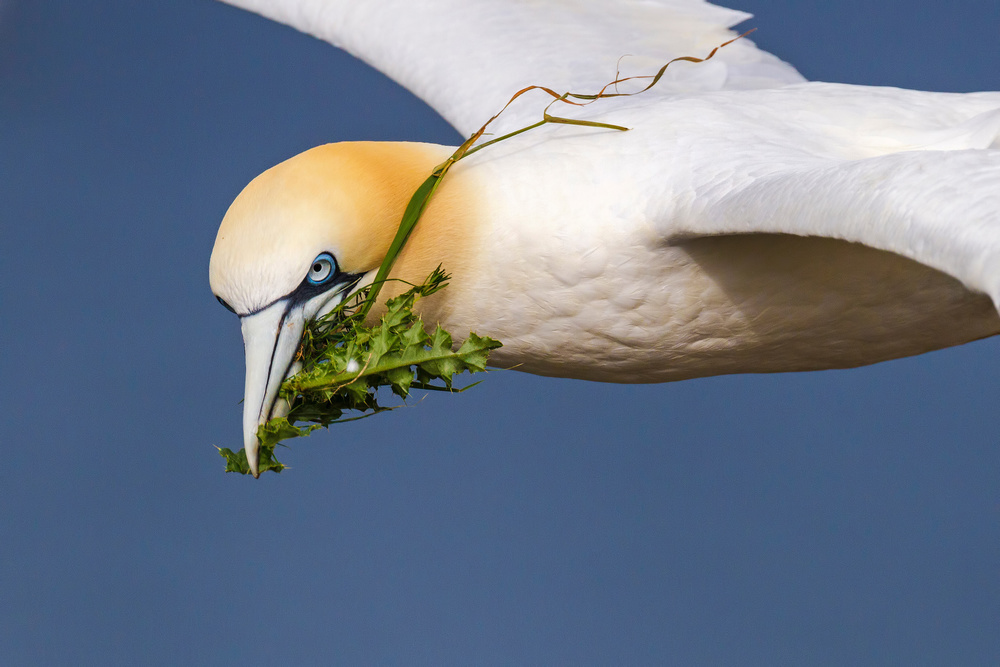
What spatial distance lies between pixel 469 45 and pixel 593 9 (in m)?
0.44

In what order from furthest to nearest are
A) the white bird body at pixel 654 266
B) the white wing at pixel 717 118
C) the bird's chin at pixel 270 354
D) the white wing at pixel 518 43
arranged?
the white wing at pixel 518 43, the white bird body at pixel 654 266, the bird's chin at pixel 270 354, the white wing at pixel 717 118

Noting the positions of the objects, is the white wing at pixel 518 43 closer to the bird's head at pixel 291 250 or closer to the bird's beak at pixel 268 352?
the bird's head at pixel 291 250

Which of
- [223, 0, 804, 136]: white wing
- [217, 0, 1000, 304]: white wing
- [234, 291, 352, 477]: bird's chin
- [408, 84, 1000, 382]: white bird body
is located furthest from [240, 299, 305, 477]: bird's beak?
[223, 0, 804, 136]: white wing

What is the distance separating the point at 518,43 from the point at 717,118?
921 mm

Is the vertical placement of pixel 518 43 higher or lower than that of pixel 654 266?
higher

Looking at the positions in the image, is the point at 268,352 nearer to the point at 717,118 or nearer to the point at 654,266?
the point at 654,266

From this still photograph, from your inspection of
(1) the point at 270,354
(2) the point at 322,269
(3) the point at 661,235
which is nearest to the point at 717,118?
(3) the point at 661,235

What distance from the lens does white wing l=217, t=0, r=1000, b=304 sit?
1.55 metres

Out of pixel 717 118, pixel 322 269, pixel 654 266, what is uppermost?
pixel 717 118

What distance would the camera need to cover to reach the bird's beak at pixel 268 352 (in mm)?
1797

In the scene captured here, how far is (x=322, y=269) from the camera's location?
185cm

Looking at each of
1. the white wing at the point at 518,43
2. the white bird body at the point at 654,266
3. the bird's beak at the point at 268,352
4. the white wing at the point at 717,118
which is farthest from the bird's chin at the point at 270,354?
the white wing at the point at 518,43

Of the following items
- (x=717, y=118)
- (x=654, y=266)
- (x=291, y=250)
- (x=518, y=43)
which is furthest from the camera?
(x=518, y=43)

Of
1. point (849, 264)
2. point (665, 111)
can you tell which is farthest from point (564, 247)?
point (849, 264)
